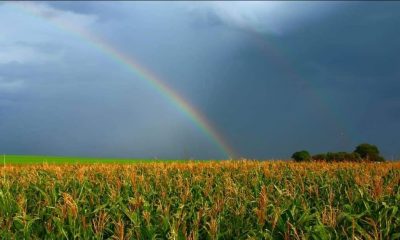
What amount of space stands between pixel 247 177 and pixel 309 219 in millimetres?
10887

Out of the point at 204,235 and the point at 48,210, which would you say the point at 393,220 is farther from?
the point at 48,210

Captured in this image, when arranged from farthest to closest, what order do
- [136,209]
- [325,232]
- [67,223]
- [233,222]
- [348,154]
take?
[348,154]
[136,209]
[67,223]
[233,222]
[325,232]

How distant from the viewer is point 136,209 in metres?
9.81

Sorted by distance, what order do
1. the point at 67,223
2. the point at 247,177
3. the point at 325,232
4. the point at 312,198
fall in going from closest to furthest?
1. the point at 325,232
2. the point at 67,223
3. the point at 312,198
4. the point at 247,177

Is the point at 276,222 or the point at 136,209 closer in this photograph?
the point at 276,222

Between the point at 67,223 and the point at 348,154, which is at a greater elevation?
the point at 348,154

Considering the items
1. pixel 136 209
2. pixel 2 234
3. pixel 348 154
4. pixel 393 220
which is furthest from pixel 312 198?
pixel 348 154

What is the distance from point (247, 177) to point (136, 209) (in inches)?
378

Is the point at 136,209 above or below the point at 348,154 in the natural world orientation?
below

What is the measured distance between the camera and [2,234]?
817cm

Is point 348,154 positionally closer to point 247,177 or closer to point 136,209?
point 247,177

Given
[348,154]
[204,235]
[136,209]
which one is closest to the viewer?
[204,235]

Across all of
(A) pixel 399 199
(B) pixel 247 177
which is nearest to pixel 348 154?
(B) pixel 247 177

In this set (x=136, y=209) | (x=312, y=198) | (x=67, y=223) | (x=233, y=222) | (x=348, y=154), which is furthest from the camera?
(x=348, y=154)
